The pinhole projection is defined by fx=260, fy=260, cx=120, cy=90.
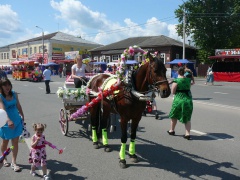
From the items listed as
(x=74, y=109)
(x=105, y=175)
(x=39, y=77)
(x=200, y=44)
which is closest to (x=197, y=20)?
(x=200, y=44)

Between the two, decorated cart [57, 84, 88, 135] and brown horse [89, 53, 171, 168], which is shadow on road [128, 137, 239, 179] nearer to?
brown horse [89, 53, 171, 168]

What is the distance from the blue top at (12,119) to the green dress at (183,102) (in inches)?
160

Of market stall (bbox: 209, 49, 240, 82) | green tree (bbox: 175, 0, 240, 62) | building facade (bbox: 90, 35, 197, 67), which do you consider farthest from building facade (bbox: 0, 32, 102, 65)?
market stall (bbox: 209, 49, 240, 82)

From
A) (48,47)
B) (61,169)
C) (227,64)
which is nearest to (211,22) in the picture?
(227,64)

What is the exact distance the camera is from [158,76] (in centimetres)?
462

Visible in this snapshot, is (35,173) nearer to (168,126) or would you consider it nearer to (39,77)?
(168,126)


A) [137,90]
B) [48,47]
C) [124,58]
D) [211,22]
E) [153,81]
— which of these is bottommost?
[137,90]

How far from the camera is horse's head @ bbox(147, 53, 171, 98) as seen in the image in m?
4.47

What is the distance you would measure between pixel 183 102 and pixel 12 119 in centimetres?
431

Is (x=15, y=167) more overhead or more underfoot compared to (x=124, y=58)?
more underfoot

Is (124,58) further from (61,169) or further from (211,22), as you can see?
(211,22)

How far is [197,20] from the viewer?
40875 mm

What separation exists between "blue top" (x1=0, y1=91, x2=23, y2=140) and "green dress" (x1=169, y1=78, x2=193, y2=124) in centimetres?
407

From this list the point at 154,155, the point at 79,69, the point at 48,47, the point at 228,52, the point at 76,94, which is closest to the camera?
the point at 154,155
